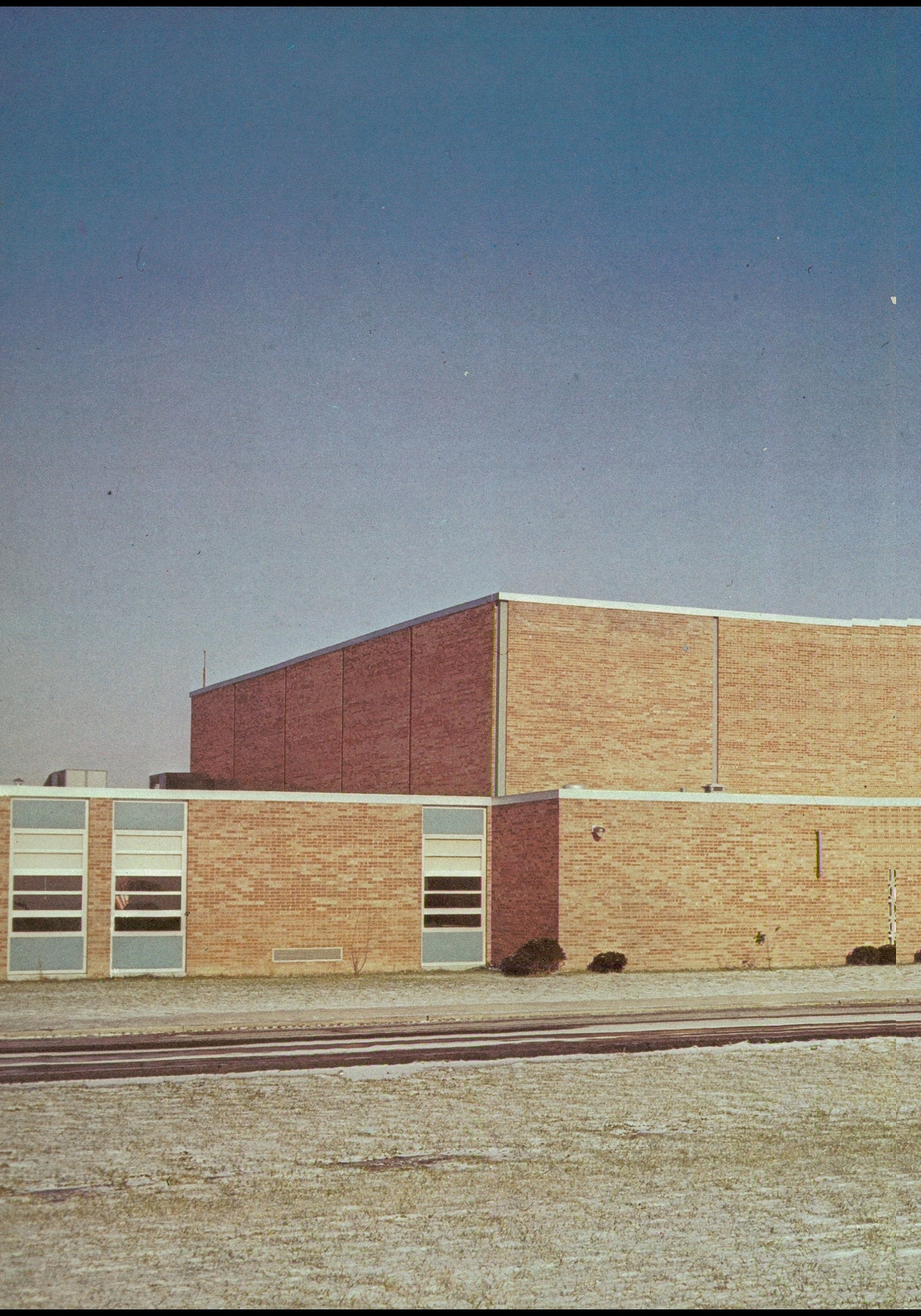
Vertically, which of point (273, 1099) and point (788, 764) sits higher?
point (788, 764)

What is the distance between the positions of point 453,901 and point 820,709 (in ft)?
42.9

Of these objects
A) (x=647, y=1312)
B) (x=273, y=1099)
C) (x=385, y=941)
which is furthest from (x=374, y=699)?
(x=647, y=1312)

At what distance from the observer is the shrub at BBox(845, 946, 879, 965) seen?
36969mm

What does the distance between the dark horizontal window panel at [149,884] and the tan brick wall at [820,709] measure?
52.4ft

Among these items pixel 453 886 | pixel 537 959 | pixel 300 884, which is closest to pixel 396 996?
pixel 537 959

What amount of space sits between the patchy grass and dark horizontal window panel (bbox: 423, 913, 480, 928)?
21195mm

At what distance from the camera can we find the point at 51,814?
33.0 m

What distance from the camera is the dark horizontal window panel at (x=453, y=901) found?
37125 mm

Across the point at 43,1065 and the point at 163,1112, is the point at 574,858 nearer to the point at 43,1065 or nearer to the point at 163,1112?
the point at 43,1065

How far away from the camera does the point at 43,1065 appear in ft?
55.8

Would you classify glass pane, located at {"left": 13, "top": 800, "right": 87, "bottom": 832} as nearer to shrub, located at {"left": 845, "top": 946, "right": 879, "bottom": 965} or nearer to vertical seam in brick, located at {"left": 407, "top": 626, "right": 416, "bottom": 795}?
vertical seam in brick, located at {"left": 407, "top": 626, "right": 416, "bottom": 795}

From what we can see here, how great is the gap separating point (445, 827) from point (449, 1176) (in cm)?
2731

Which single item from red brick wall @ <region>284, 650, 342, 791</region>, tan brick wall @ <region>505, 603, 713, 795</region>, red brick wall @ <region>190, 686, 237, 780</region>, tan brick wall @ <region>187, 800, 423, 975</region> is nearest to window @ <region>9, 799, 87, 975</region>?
tan brick wall @ <region>187, 800, 423, 975</region>

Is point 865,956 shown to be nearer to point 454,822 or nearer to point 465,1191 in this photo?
point 454,822
